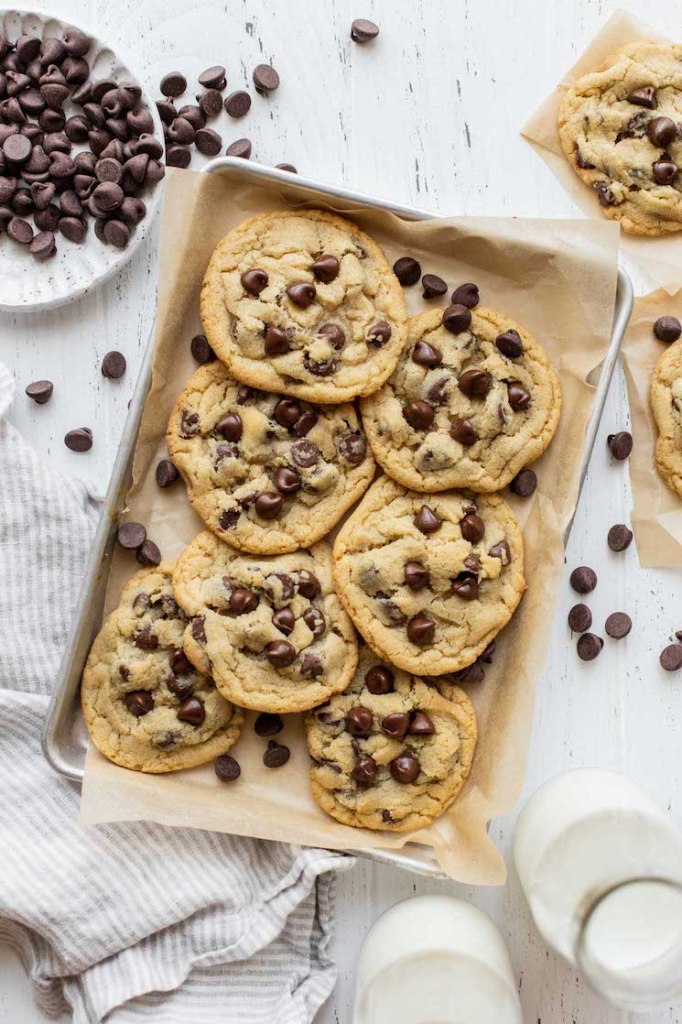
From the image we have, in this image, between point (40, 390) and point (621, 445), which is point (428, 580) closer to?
point (621, 445)

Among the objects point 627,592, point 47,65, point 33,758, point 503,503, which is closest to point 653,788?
point 627,592

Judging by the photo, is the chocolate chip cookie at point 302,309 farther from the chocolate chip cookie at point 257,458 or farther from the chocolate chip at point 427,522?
the chocolate chip at point 427,522

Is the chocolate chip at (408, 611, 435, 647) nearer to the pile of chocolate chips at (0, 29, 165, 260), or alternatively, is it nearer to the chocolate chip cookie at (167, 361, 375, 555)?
the chocolate chip cookie at (167, 361, 375, 555)

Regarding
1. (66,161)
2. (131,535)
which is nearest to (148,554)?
(131,535)

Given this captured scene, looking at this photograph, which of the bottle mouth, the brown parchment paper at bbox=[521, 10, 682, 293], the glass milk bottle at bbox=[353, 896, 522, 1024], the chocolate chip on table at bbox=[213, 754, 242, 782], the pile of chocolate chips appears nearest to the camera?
the bottle mouth

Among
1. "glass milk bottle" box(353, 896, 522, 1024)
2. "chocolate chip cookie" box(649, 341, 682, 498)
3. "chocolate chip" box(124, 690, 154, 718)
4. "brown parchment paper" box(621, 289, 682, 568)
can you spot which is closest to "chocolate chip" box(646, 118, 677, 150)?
"brown parchment paper" box(621, 289, 682, 568)

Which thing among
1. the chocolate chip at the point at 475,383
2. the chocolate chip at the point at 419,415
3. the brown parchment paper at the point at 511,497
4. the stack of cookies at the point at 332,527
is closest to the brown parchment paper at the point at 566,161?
the brown parchment paper at the point at 511,497
